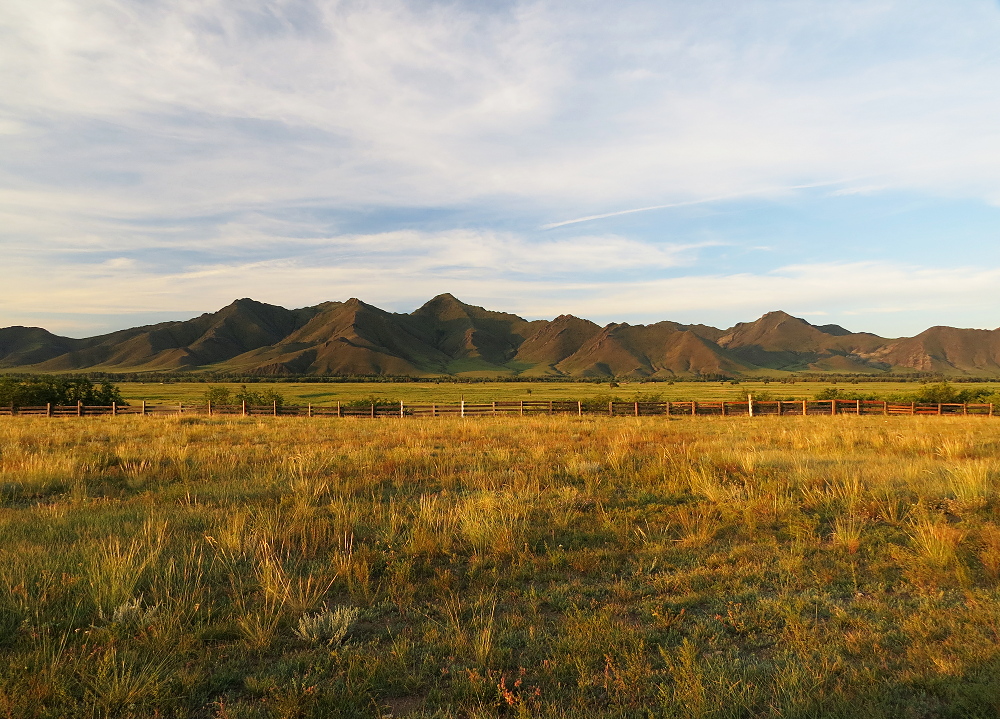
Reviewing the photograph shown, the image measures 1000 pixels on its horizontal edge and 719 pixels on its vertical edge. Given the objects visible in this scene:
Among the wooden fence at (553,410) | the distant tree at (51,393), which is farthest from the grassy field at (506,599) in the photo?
the distant tree at (51,393)

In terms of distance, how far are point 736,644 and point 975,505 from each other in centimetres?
673

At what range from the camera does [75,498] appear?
9.42 m

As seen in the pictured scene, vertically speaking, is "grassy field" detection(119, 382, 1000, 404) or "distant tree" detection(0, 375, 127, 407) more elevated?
"distant tree" detection(0, 375, 127, 407)

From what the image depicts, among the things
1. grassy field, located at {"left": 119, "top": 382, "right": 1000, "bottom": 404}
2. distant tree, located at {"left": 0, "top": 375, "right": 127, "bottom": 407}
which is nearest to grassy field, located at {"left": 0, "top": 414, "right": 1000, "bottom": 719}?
distant tree, located at {"left": 0, "top": 375, "right": 127, "bottom": 407}

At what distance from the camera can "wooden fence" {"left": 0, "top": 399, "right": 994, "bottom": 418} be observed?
42.4m

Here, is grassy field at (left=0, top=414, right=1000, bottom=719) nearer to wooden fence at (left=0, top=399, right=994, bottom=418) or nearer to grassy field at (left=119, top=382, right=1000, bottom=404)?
wooden fence at (left=0, top=399, right=994, bottom=418)

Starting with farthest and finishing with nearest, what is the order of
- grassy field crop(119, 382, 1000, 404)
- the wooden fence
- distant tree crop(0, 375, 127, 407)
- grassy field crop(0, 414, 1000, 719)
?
grassy field crop(119, 382, 1000, 404), distant tree crop(0, 375, 127, 407), the wooden fence, grassy field crop(0, 414, 1000, 719)

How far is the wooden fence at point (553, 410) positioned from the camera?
42.4 m

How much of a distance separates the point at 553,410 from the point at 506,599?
38.6 m

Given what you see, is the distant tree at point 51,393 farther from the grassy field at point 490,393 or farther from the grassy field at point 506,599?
the grassy field at point 506,599

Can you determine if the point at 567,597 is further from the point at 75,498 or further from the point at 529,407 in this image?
the point at 529,407

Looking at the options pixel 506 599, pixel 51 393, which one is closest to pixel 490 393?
pixel 51 393

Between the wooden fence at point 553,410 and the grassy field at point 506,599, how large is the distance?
32102mm

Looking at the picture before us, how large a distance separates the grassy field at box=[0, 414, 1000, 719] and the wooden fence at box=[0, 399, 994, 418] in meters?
32.1
